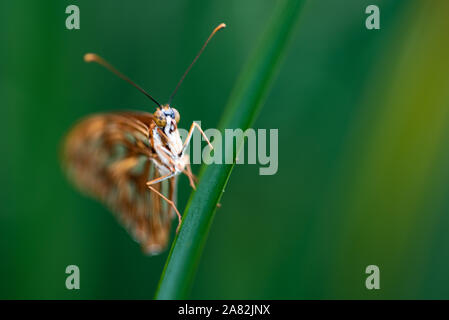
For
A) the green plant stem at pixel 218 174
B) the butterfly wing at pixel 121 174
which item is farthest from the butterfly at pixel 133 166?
the green plant stem at pixel 218 174

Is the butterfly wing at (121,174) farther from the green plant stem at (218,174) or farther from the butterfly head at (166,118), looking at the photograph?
the green plant stem at (218,174)

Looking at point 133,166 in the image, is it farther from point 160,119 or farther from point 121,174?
point 160,119

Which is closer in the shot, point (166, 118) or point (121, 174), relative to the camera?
point (166, 118)

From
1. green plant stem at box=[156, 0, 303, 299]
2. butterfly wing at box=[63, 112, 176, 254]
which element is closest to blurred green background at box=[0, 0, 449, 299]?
butterfly wing at box=[63, 112, 176, 254]

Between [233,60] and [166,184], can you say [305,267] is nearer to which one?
[166,184]

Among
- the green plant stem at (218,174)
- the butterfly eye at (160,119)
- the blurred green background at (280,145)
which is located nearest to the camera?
the green plant stem at (218,174)

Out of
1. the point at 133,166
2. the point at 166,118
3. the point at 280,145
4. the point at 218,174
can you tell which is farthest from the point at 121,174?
the point at 218,174
